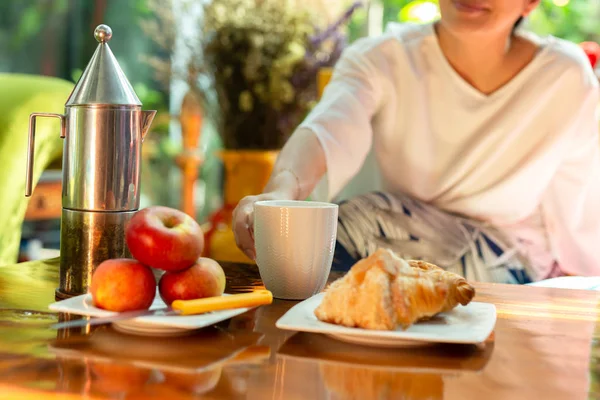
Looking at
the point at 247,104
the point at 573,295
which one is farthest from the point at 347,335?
the point at 247,104

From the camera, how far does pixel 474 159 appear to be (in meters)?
1.92

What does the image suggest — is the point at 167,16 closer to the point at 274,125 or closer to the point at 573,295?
the point at 274,125

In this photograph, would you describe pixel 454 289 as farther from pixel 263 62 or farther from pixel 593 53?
pixel 263 62

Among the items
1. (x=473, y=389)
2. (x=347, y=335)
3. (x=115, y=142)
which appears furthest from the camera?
(x=115, y=142)

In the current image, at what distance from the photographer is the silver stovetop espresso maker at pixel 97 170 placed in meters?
0.96

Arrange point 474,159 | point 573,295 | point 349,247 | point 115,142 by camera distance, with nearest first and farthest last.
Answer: point 115,142, point 573,295, point 349,247, point 474,159

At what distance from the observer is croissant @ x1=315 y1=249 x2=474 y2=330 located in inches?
31.6

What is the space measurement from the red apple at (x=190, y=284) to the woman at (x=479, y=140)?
91 cm

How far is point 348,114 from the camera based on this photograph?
179 cm

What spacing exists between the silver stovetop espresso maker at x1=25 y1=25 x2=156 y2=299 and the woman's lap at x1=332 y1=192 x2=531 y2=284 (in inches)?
30.8

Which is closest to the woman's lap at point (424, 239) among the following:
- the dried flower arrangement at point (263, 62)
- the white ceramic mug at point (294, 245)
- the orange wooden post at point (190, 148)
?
the white ceramic mug at point (294, 245)

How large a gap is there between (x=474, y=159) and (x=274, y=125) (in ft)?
4.69

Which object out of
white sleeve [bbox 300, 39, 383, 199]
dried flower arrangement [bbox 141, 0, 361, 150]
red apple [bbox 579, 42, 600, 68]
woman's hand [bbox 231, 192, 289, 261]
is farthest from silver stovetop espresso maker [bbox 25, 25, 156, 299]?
dried flower arrangement [bbox 141, 0, 361, 150]

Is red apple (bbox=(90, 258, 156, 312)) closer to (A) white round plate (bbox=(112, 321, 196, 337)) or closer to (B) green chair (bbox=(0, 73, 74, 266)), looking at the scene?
(A) white round plate (bbox=(112, 321, 196, 337))
